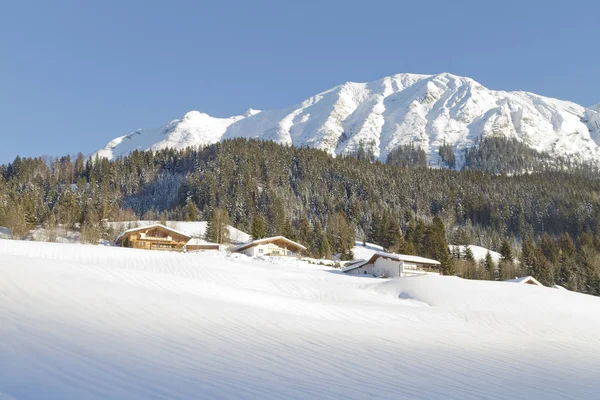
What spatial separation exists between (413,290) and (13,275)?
23.2 m

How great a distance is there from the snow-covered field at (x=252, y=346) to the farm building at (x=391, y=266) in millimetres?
25414

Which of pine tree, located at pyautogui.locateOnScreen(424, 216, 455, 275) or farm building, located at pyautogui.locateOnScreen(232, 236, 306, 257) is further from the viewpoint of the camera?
pine tree, located at pyautogui.locateOnScreen(424, 216, 455, 275)

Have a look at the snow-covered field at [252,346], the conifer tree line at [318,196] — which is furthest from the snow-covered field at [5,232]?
the snow-covered field at [252,346]

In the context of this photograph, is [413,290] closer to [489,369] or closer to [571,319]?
[571,319]

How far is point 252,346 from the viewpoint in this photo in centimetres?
1023

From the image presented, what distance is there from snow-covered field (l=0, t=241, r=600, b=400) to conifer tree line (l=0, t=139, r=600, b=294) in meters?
59.1

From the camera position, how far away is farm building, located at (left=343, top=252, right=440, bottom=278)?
167 feet

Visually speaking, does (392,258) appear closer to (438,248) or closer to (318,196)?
(438,248)

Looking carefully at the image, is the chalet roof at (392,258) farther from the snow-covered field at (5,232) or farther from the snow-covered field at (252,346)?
the snow-covered field at (5,232)

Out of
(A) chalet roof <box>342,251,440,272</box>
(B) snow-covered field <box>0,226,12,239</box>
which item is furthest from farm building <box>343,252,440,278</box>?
Answer: (B) snow-covered field <box>0,226,12,239</box>

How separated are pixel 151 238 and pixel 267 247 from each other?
16113mm

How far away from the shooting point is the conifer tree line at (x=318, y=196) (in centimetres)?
9307

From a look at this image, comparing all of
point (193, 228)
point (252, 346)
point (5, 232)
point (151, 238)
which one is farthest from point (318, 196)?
point (252, 346)

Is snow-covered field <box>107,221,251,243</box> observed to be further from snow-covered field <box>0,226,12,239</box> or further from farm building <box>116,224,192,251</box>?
snow-covered field <box>0,226,12,239</box>
